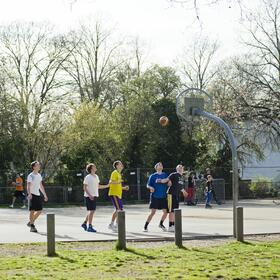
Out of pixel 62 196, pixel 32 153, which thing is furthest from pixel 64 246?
pixel 32 153

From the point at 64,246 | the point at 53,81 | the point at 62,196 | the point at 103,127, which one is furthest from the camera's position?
the point at 53,81

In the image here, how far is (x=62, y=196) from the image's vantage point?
3597cm

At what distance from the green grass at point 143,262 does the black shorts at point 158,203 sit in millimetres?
3785

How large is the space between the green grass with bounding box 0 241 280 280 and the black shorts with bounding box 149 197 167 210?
3785mm

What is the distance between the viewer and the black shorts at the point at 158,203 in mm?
16891

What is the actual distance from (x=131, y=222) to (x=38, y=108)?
69.7 feet

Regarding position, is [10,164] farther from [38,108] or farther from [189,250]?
[189,250]

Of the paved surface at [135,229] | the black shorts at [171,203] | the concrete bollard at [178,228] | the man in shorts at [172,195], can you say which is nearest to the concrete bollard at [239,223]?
the concrete bollard at [178,228]

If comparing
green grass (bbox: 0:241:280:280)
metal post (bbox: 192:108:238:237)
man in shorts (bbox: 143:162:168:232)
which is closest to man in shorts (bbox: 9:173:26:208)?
man in shorts (bbox: 143:162:168:232)

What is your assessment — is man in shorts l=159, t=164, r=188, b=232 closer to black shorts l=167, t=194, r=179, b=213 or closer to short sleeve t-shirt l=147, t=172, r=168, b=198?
black shorts l=167, t=194, r=179, b=213

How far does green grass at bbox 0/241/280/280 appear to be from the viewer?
956cm

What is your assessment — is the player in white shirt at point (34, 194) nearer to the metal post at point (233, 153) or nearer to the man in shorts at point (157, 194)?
the man in shorts at point (157, 194)

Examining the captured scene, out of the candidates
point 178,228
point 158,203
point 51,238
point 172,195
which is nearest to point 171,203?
point 172,195

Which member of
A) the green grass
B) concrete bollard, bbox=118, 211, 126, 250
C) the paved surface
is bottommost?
the green grass
